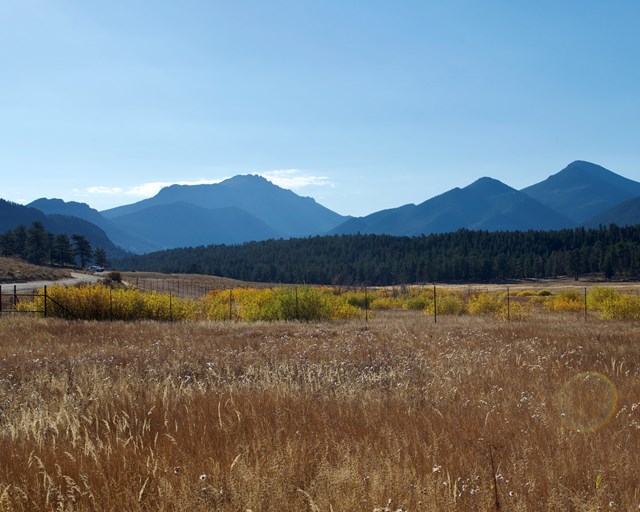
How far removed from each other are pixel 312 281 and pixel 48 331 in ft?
452

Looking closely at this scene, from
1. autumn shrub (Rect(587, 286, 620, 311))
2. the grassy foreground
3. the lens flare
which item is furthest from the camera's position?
autumn shrub (Rect(587, 286, 620, 311))

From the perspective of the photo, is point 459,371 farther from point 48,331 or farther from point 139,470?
point 48,331


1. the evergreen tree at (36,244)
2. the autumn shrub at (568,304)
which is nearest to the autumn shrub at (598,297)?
the autumn shrub at (568,304)

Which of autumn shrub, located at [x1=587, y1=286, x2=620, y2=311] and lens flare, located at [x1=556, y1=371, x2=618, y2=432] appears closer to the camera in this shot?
lens flare, located at [x1=556, y1=371, x2=618, y2=432]

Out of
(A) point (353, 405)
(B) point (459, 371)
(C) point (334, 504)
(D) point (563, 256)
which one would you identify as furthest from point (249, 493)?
(D) point (563, 256)

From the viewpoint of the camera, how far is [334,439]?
5352mm

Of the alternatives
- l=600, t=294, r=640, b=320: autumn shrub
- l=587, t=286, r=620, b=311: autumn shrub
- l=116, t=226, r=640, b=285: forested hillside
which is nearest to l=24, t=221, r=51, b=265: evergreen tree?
l=116, t=226, r=640, b=285: forested hillside

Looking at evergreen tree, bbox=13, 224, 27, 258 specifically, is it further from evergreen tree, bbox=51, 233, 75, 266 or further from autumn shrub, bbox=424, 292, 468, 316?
autumn shrub, bbox=424, 292, 468, 316

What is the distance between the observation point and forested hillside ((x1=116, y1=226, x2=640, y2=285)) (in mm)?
131875

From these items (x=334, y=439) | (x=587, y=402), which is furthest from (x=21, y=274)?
(x=587, y=402)

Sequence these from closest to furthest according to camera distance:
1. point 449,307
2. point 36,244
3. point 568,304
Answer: point 449,307 → point 568,304 → point 36,244

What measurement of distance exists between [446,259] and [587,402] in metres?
144

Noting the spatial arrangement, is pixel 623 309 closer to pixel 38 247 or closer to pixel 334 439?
pixel 334 439

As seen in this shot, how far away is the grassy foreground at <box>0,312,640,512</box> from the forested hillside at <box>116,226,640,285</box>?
423 feet
